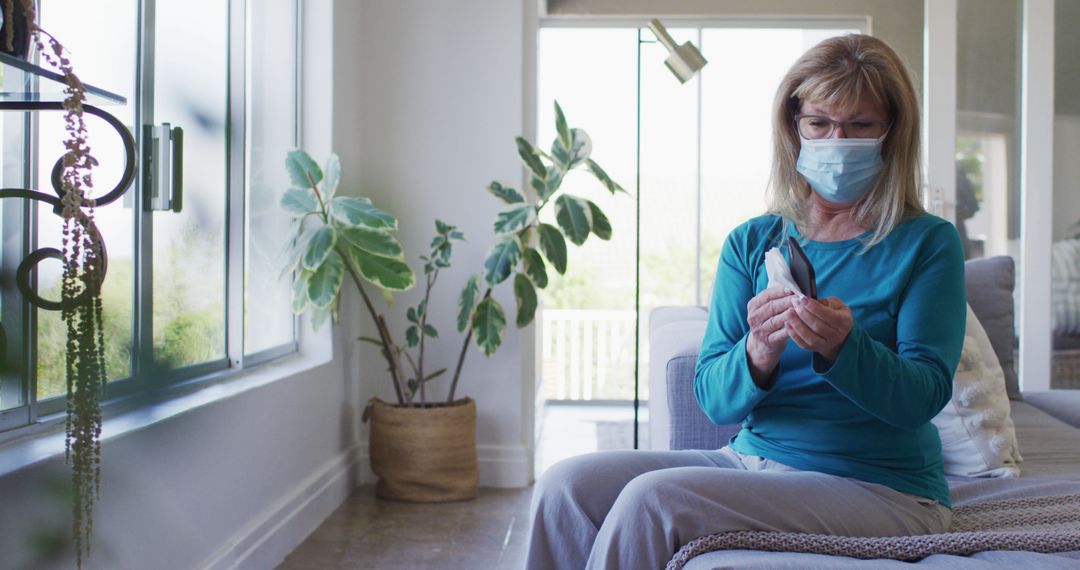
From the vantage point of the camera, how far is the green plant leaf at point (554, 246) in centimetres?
326

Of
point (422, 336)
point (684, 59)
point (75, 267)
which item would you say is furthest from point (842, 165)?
point (422, 336)

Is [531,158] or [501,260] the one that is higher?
[531,158]

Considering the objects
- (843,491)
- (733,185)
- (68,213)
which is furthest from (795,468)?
(733,185)

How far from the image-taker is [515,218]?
3.18m

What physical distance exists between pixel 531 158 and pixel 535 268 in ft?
1.21

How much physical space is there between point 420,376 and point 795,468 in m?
2.13

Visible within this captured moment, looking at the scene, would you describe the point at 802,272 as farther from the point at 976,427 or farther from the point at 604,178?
the point at 604,178

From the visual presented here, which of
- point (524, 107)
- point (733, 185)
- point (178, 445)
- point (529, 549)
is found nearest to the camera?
point (529, 549)

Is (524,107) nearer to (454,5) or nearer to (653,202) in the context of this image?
(454,5)

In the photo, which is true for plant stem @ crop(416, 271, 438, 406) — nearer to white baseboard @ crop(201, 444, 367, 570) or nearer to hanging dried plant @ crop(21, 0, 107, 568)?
white baseboard @ crop(201, 444, 367, 570)

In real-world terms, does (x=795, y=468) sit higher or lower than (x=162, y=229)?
lower

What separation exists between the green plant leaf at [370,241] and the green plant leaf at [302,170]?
17 cm

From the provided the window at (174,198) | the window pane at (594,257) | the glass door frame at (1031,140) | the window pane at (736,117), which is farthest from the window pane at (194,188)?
the window pane at (736,117)

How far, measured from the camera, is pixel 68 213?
1.25 meters
